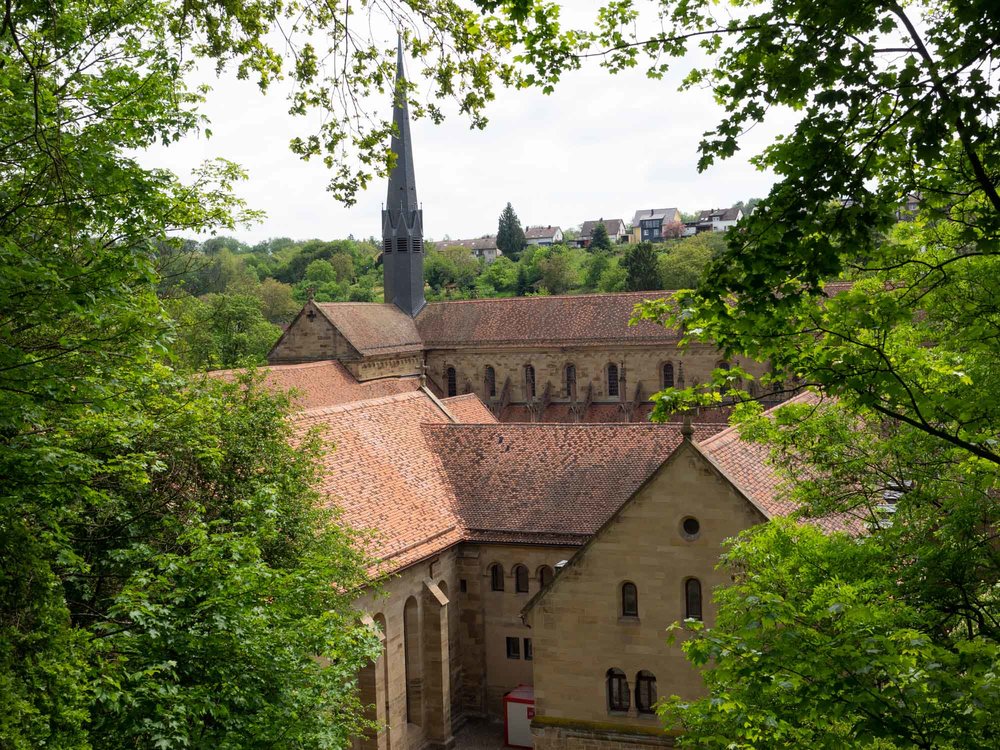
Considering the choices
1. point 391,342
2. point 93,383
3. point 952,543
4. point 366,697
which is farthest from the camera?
point 391,342

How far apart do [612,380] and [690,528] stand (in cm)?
3519

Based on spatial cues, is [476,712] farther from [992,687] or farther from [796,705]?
[992,687]

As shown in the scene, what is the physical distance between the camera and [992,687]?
8609mm

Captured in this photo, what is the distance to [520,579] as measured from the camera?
3106cm

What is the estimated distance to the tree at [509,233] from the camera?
188 m

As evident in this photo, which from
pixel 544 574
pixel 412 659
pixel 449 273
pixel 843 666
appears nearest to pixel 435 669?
pixel 412 659

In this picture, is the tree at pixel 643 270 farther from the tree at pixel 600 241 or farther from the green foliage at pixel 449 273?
the tree at pixel 600 241

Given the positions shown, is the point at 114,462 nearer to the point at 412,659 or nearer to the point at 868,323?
the point at 868,323

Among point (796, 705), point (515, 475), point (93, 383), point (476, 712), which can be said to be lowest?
point (476, 712)

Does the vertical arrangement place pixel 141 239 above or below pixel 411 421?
above

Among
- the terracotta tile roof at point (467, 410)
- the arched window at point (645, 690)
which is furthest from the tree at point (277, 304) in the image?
the arched window at point (645, 690)

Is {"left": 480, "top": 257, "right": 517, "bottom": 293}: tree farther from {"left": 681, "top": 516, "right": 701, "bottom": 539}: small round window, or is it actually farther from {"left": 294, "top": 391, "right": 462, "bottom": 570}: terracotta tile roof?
{"left": 681, "top": 516, "right": 701, "bottom": 539}: small round window

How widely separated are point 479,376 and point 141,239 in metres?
48.4

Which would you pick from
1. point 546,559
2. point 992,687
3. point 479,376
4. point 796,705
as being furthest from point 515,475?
point 479,376
